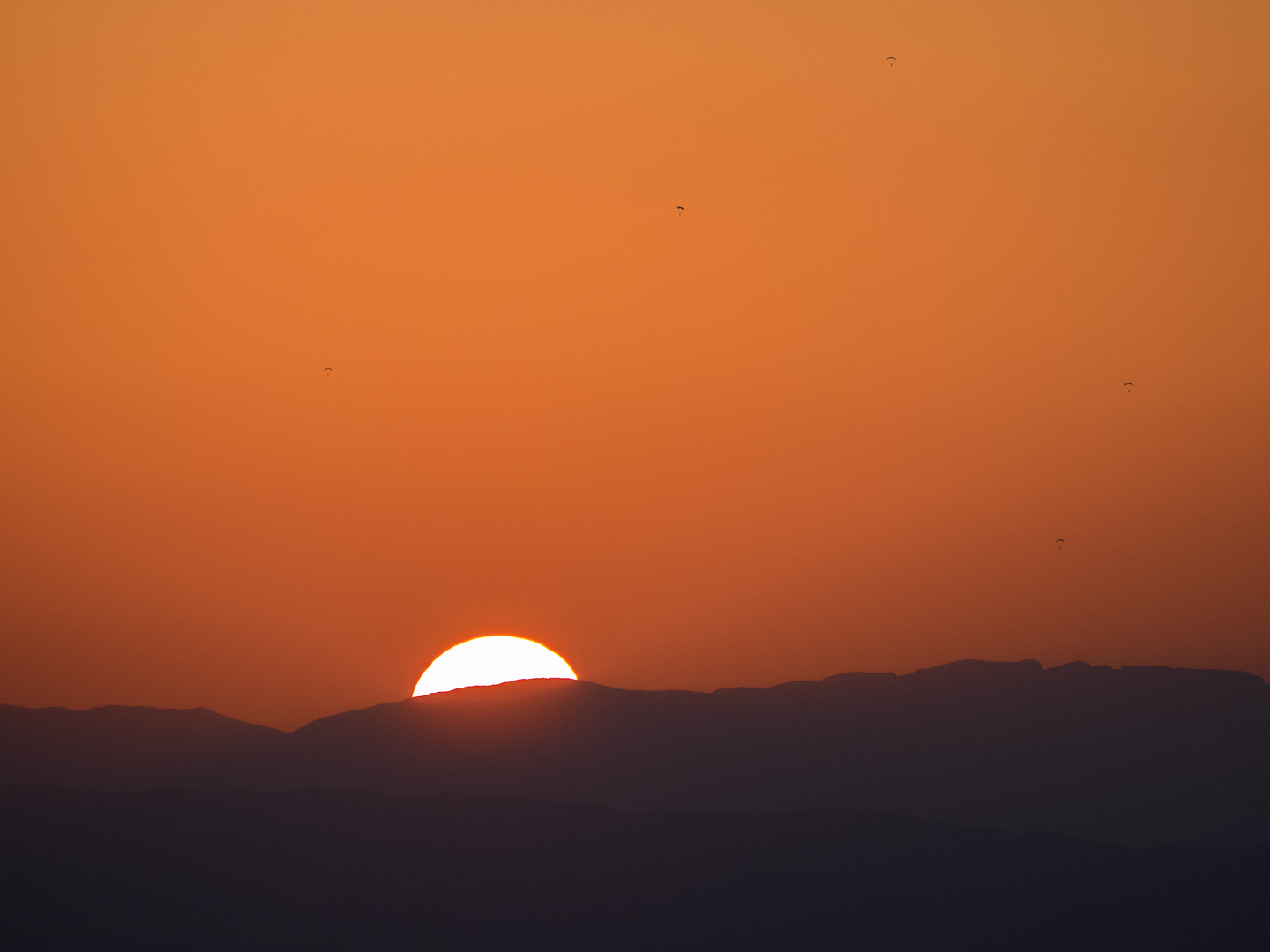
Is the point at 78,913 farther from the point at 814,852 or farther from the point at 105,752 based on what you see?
the point at 814,852

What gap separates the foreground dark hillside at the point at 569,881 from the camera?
48.3 meters

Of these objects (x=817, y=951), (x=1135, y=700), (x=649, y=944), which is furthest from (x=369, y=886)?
(x=1135, y=700)

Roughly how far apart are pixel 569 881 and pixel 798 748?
2257 centimetres

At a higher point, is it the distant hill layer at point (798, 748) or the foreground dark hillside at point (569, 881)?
the distant hill layer at point (798, 748)

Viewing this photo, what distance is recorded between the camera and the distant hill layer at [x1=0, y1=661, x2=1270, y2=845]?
206ft

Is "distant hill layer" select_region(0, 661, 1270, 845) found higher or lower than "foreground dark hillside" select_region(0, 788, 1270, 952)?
higher

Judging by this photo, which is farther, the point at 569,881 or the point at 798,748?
the point at 798,748

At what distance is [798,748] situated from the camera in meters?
70.2

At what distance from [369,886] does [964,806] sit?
113ft

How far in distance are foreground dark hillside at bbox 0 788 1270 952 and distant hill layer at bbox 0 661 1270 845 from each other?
154 inches

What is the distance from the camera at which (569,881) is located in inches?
2105

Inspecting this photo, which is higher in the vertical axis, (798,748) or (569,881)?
(798,748)

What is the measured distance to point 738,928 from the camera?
49.0 m

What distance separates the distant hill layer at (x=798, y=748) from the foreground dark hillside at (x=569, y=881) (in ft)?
12.9
